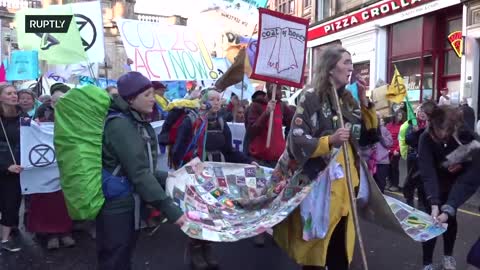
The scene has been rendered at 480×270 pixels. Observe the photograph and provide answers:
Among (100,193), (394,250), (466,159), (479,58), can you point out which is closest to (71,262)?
(100,193)

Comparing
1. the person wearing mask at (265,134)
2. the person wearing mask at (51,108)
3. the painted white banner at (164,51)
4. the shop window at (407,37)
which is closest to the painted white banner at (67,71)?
the painted white banner at (164,51)

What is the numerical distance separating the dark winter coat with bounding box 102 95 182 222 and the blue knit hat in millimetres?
48

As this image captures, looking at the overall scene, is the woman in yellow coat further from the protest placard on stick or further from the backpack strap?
the protest placard on stick

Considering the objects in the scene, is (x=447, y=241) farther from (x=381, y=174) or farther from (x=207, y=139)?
(x=381, y=174)

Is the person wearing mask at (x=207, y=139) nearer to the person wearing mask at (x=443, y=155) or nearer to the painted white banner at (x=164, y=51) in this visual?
the person wearing mask at (x=443, y=155)

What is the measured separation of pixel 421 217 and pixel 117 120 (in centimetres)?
231

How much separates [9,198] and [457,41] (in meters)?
13.0

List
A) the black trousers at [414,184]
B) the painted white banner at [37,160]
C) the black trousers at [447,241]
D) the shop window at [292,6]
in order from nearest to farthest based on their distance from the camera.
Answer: the black trousers at [447,241] < the black trousers at [414,184] < the painted white banner at [37,160] < the shop window at [292,6]

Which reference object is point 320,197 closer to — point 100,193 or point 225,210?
point 225,210

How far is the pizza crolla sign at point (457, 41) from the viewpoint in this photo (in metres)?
14.6

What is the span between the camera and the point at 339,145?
346 centimetres

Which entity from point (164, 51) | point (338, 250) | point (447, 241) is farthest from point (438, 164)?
point (164, 51)

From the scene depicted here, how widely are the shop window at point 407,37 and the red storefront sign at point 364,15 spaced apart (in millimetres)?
532

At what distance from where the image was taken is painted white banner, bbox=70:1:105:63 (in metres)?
8.83
